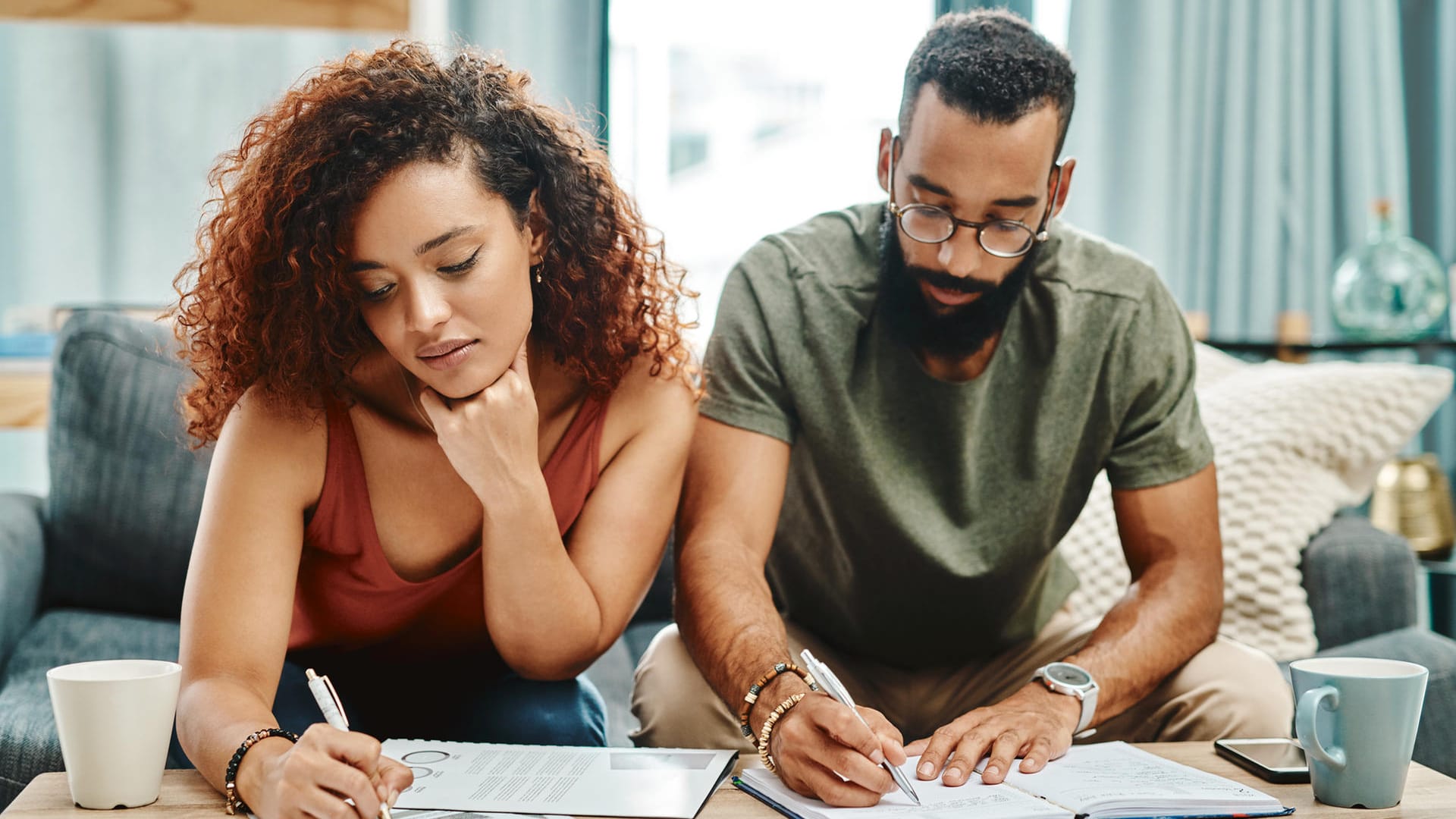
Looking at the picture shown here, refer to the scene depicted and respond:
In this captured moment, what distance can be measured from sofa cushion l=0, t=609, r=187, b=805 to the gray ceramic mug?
47.8 inches

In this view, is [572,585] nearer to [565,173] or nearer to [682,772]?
[682,772]

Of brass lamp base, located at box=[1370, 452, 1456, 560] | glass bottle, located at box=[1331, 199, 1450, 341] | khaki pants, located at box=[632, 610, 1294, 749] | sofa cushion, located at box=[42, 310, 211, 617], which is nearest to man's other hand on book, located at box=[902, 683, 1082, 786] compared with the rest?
khaki pants, located at box=[632, 610, 1294, 749]

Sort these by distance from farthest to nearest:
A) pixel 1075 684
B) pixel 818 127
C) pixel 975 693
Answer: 1. pixel 818 127
2. pixel 975 693
3. pixel 1075 684

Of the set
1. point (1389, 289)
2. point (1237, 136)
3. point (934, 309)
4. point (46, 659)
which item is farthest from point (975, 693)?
point (1237, 136)

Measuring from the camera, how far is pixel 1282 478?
6.19 feet

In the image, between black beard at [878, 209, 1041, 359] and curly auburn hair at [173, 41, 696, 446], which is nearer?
curly auburn hair at [173, 41, 696, 446]

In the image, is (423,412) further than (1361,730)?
Yes

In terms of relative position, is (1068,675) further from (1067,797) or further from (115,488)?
(115,488)

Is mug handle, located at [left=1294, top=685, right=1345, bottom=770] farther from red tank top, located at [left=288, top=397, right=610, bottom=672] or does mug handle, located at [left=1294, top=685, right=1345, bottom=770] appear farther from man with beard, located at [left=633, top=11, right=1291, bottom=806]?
red tank top, located at [left=288, top=397, right=610, bottom=672]

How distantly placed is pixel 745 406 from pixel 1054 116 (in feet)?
1.55

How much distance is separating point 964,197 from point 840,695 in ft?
1.95

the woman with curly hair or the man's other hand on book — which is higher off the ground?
the woman with curly hair

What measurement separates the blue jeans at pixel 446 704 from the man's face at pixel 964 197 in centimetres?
59

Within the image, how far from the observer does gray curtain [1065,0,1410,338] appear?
2975 millimetres
